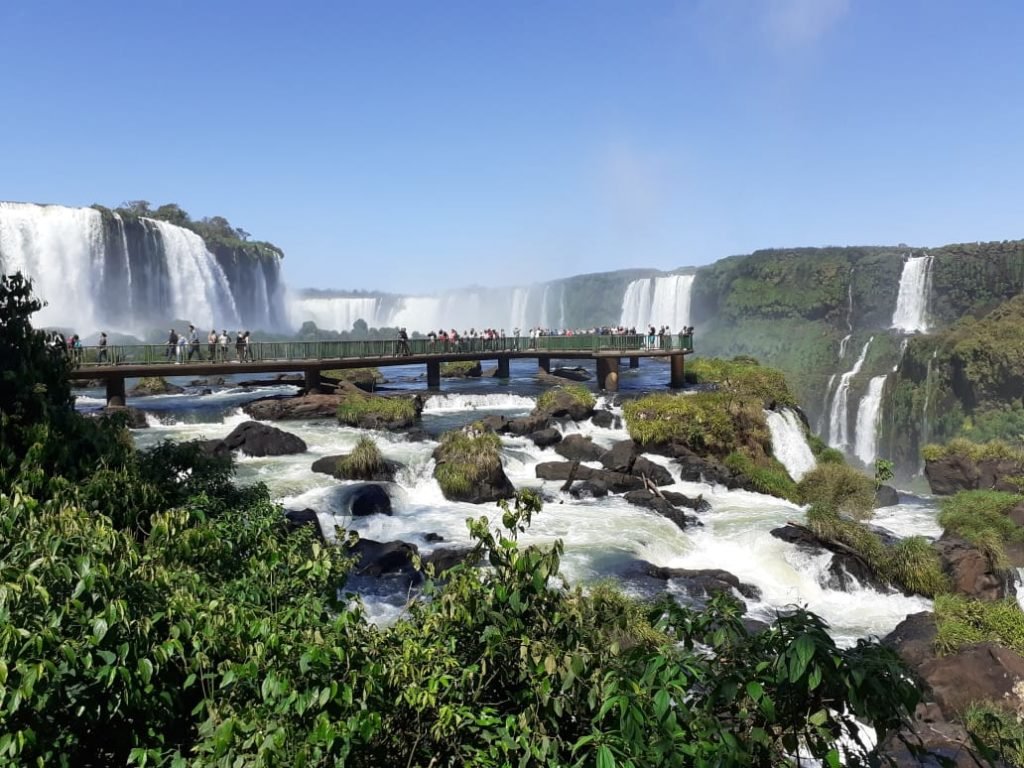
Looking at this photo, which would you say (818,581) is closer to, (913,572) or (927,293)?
(913,572)

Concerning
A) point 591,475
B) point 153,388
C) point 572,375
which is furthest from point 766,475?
point 153,388

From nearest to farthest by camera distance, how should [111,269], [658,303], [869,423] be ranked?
[869,423] < [111,269] < [658,303]

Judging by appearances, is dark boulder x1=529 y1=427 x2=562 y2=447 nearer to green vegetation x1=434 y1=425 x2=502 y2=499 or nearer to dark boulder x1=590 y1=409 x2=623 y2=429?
green vegetation x1=434 y1=425 x2=502 y2=499

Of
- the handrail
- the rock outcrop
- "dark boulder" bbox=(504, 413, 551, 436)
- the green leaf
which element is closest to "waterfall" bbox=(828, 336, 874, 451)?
the handrail

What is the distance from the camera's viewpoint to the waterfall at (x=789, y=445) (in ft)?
86.5

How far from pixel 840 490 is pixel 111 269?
56924 millimetres

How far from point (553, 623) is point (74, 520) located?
3.76 metres

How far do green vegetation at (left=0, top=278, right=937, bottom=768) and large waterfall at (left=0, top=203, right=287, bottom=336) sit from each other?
49.4m

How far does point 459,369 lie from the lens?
42625 millimetres

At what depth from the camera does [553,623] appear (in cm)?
457

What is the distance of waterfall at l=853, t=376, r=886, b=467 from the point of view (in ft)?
125

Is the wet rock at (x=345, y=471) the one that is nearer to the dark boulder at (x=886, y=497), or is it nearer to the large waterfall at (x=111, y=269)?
the dark boulder at (x=886, y=497)

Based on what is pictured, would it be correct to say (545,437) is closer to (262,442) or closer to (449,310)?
(262,442)

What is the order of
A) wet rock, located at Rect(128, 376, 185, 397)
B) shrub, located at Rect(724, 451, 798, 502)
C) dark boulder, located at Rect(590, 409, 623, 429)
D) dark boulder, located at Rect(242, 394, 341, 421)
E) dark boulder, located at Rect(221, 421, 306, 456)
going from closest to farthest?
shrub, located at Rect(724, 451, 798, 502), dark boulder, located at Rect(221, 421, 306, 456), dark boulder, located at Rect(590, 409, 623, 429), dark boulder, located at Rect(242, 394, 341, 421), wet rock, located at Rect(128, 376, 185, 397)
